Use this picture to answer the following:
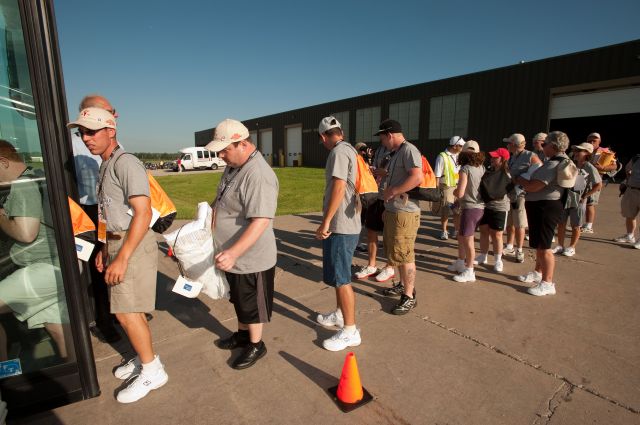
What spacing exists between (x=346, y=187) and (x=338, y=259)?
604 mm

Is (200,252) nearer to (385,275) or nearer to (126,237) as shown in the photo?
(126,237)

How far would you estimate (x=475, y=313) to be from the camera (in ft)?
11.4

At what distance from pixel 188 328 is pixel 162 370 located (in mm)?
823

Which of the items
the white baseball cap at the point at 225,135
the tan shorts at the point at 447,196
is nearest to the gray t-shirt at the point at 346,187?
the white baseball cap at the point at 225,135

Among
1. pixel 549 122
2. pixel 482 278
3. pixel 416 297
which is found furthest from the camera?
pixel 549 122

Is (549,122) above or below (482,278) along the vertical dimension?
above

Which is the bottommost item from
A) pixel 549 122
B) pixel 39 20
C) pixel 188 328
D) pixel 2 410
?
pixel 188 328

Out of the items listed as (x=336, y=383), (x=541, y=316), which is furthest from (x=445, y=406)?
(x=541, y=316)

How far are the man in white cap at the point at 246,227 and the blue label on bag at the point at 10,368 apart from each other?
4.43 feet

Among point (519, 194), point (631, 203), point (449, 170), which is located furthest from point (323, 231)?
point (631, 203)

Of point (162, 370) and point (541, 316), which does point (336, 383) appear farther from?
point (541, 316)

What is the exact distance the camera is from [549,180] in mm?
3689

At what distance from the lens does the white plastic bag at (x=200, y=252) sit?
2432 mm

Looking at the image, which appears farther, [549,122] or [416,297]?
[549,122]
